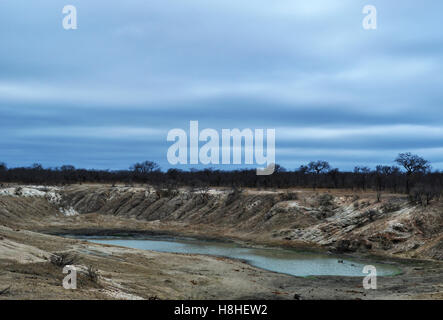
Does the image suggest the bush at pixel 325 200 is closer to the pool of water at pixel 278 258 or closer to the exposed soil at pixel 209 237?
the exposed soil at pixel 209 237

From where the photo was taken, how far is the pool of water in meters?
35.6

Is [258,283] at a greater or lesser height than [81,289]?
lesser

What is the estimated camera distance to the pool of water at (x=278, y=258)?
35.6 m

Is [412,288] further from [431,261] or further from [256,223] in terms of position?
[256,223]

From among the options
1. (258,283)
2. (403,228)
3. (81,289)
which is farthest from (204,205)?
(81,289)

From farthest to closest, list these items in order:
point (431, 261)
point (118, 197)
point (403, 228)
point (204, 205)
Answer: point (118, 197) < point (204, 205) < point (403, 228) < point (431, 261)

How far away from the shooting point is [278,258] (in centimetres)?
4312

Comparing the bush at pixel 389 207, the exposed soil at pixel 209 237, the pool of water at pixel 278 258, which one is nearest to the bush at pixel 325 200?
the exposed soil at pixel 209 237

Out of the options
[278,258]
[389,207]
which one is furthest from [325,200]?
[278,258]

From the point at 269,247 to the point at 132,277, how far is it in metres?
29.2

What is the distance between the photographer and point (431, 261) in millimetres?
38625

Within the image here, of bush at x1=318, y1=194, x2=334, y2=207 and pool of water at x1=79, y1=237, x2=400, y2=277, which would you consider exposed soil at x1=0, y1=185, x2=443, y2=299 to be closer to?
bush at x1=318, y1=194, x2=334, y2=207

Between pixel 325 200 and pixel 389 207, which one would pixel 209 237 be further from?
pixel 389 207

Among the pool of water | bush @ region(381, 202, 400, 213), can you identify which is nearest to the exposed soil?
bush @ region(381, 202, 400, 213)
